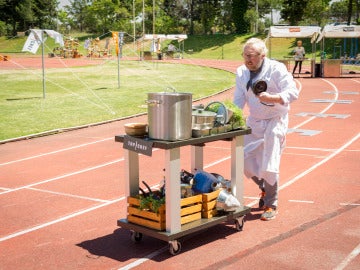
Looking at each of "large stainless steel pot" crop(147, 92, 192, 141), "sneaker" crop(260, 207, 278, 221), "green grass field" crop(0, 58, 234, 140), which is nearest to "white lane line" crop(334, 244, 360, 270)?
"sneaker" crop(260, 207, 278, 221)

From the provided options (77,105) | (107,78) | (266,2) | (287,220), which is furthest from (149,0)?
(287,220)

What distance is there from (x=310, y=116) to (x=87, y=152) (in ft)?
24.8

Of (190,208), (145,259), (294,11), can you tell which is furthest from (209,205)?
(294,11)

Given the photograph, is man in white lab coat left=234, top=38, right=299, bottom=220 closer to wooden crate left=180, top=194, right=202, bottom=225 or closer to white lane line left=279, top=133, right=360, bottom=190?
wooden crate left=180, top=194, right=202, bottom=225

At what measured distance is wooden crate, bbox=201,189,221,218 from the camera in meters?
5.92

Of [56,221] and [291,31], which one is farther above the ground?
[291,31]

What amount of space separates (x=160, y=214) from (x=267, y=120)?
185 cm

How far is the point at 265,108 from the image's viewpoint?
6.46 metres

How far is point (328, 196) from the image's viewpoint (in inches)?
302

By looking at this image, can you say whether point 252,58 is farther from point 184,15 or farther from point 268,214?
point 184,15

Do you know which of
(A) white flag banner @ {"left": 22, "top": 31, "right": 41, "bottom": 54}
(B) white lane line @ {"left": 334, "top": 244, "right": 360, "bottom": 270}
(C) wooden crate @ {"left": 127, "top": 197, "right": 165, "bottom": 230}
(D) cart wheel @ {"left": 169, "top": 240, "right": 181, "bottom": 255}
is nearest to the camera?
(B) white lane line @ {"left": 334, "top": 244, "right": 360, "bottom": 270}

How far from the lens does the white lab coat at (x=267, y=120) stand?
637 centimetres

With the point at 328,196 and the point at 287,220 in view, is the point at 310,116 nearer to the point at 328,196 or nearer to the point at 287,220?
the point at 328,196

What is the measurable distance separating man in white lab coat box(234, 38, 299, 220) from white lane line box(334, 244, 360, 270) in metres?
1.28
